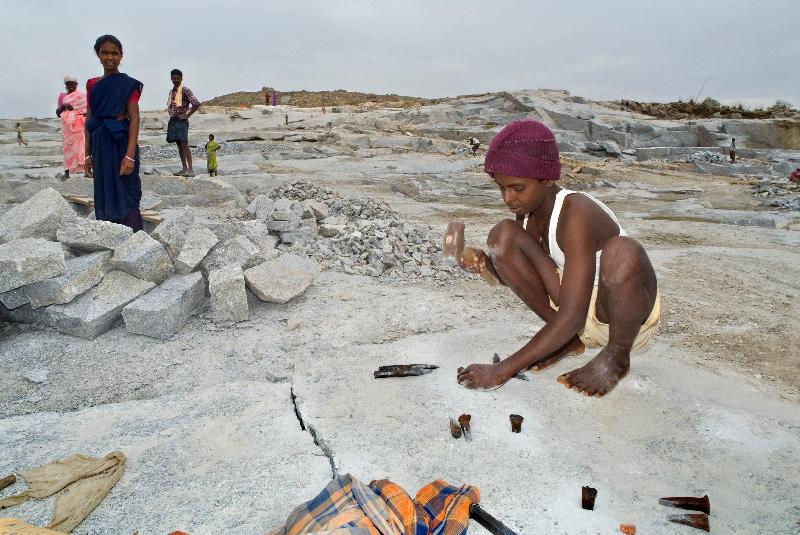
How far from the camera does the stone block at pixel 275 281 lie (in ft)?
11.4

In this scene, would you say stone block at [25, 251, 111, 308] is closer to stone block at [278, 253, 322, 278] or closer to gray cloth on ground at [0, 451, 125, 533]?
stone block at [278, 253, 322, 278]

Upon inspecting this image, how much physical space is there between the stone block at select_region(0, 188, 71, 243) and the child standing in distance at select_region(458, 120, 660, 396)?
2.89m

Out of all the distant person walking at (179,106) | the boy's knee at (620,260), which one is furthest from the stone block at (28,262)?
the distant person walking at (179,106)

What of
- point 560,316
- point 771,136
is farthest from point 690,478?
point 771,136

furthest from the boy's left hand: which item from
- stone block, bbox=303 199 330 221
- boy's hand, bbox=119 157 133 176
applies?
stone block, bbox=303 199 330 221

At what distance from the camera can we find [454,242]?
8.48ft

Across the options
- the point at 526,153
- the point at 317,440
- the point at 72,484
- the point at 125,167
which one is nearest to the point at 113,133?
the point at 125,167

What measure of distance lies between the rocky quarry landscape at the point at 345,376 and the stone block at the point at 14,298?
12mm

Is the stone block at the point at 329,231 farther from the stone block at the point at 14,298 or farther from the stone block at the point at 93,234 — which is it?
the stone block at the point at 14,298

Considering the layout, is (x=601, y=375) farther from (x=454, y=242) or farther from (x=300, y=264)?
(x=300, y=264)

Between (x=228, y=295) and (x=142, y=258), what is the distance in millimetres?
564

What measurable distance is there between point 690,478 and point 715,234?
5.16m

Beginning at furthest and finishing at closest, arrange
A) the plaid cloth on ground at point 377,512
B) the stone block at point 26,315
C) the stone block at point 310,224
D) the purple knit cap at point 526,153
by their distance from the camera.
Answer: the stone block at point 310,224
the stone block at point 26,315
the purple knit cap at point 526,153
the plaid cloth on ground at point 377,512

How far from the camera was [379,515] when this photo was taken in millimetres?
1460
